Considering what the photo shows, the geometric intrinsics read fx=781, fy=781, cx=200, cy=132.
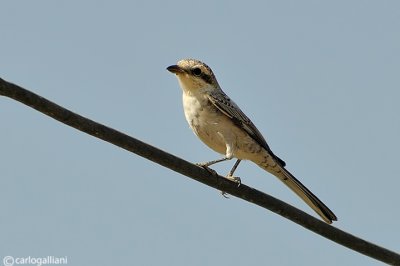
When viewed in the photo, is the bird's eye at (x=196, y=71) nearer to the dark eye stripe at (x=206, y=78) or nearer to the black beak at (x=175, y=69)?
the dark eye stripe at (x=206, y=78)

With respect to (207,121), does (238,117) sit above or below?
above

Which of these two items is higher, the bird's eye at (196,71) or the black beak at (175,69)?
the bird's eye at (196,71)

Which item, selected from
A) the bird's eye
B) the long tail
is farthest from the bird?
the bird's eye

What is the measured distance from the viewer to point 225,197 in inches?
374

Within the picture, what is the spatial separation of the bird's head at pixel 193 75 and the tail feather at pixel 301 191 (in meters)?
1.38

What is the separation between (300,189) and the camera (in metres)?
9.59

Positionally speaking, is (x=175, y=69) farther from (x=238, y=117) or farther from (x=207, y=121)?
(x=238, y=117)

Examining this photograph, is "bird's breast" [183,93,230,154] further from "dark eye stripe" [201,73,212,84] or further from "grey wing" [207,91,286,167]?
"dark eye stripe" [201,73,212,84]

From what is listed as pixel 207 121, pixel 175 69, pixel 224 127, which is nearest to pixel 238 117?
pixel 224 127

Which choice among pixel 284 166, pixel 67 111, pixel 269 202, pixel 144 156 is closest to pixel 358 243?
pixel 269 202

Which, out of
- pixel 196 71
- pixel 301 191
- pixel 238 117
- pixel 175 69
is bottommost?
pixel 301 191

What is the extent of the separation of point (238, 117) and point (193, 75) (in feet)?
2.96

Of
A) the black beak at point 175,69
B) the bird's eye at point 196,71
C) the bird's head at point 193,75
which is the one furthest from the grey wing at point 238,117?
the black beak at point 175,69

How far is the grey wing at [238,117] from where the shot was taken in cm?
1039
